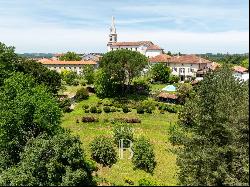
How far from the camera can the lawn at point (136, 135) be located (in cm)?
3756

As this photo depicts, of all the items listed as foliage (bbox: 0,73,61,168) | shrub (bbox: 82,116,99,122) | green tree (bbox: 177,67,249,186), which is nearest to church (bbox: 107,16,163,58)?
shrub (bbox: 82,116,99,122)

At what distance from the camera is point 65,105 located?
6359 cm

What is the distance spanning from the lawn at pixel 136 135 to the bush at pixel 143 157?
2.04 ft

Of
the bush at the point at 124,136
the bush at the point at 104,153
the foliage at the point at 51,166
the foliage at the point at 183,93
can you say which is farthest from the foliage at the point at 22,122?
the foliage at the point at 183,93

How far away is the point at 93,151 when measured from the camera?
137 ft

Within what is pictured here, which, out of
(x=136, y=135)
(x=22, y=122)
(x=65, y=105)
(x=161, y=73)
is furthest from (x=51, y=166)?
(x=161, y=73)

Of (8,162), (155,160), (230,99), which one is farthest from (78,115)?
(230,99)

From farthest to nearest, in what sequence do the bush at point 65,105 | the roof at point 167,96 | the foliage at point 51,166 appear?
the roof at point 167,96 → the bush at point 65,105 → the foliage at point 51,166

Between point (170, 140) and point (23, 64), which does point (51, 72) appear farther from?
point (170, 140)

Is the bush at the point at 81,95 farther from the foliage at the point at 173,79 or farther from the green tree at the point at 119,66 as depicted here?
the foliage at the point at 173,79

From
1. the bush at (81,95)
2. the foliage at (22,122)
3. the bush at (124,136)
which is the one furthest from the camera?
the bush at (81,95)

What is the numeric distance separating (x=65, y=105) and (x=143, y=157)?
87.8 ft

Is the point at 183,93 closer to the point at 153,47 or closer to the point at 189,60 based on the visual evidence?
the point at 189,60

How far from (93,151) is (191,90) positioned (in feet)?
95.2
